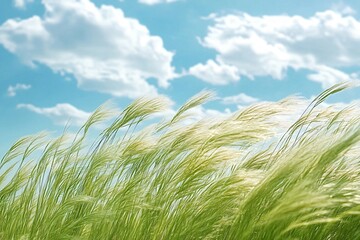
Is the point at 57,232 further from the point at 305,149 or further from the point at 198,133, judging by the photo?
the point at 305,149

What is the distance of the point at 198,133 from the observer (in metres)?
2.93

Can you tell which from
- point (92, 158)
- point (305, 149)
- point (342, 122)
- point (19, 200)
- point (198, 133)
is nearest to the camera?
point (305, 149)

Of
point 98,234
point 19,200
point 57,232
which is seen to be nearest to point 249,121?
point 98,234

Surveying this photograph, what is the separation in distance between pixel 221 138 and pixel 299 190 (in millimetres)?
876

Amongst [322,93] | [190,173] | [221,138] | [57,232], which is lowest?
[57,232]

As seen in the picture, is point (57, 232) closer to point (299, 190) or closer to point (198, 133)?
point (198, 133)

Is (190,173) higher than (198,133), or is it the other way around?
(198,133)

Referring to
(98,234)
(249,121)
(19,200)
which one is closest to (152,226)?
(98,234)

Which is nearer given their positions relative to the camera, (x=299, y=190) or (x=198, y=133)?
(x=299, y=190)

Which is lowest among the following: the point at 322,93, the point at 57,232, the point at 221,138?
the point at 57,232

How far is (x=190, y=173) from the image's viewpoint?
9.14 feet

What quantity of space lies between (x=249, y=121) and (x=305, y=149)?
83cm

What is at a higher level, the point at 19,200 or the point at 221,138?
the point at 221,138

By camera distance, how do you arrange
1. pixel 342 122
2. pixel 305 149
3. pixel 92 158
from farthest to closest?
pixel 92 158 → pixel 342 122 → pixel 305 149
